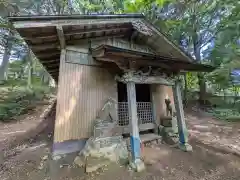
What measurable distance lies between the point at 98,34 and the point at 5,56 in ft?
54.0

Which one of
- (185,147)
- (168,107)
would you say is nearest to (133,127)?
(185,147)

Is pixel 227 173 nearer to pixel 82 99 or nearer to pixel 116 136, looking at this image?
pixel 116 136

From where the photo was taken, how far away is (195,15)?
13.0 meters

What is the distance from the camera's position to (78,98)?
422 centimetres

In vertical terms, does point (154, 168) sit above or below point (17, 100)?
below

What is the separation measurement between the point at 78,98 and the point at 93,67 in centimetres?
106

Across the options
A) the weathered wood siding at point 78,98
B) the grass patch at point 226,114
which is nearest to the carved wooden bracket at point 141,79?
the weathered wood siding at point 78,98

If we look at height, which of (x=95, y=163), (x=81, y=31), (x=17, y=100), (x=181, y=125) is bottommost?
(x=95, y=163)

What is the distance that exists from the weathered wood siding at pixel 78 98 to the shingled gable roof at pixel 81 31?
0.61 metres

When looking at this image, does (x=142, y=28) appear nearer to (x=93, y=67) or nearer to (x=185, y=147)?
(x=93, y=67)

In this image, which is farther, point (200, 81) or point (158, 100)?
point (200, 81)

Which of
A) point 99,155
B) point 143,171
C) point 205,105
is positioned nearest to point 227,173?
point 143,171

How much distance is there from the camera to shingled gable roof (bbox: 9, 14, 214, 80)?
3487 mm

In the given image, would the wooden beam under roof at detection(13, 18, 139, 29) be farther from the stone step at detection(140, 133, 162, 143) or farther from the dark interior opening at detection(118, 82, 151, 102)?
the stone step at detection(140, 133, 162, 143)
